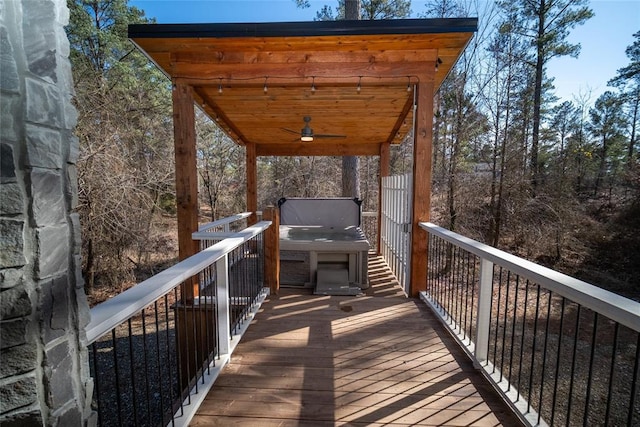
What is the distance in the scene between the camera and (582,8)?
8.98 meters

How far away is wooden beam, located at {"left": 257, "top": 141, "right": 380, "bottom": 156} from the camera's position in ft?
22.4

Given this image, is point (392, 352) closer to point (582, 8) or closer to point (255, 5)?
point (255, 5)

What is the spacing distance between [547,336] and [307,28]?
9.49 ft

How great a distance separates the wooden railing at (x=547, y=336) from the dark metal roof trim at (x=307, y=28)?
185cm

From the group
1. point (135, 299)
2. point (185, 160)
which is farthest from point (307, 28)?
point (135, 299)

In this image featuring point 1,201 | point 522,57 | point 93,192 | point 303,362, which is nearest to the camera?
point 1,201

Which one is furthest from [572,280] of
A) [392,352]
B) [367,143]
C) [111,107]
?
[111,107]

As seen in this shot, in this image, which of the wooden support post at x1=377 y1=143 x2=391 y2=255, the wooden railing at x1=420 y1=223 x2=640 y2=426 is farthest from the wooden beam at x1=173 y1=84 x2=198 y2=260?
the wooden support post at x1=377 y1=143 x2=391 y2=255

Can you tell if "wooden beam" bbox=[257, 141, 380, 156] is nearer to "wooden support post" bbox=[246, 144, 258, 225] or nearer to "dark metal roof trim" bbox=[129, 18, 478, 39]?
"wooden support post" bbox=[246, 144, 258, 225]

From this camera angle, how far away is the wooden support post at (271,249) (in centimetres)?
342

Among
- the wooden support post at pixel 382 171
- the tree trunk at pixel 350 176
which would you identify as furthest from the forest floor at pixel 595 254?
the tree trunk at pixel 350 176

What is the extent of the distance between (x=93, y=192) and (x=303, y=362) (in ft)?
19.3

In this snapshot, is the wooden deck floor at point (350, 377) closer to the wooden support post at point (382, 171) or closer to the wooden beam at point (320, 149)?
the wooden support post at point (382, 171)

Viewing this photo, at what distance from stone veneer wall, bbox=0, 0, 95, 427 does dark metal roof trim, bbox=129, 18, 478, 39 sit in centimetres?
236
